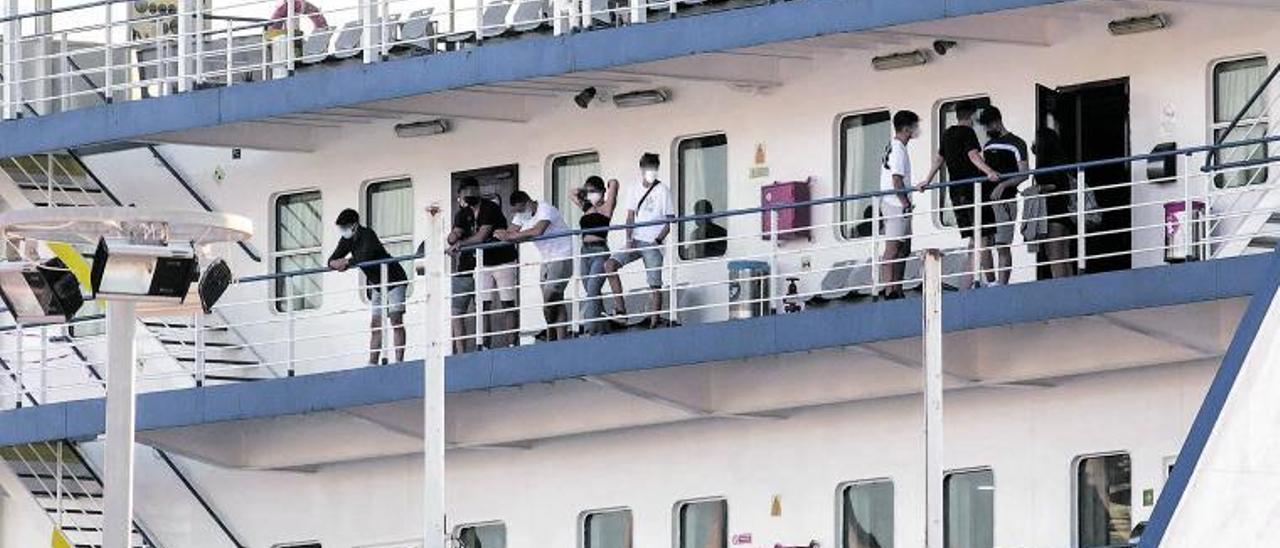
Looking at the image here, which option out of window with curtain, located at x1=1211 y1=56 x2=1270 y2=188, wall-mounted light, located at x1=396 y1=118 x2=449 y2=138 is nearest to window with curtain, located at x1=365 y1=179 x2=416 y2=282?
wall-mounted light, located at x1=396 y1=118 x2=449 y2=138

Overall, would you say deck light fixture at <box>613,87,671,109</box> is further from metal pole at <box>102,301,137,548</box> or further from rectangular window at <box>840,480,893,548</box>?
metal pole at <box>102,301,137,548</box>

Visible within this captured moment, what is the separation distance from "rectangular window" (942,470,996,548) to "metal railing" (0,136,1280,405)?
1435 millimetres

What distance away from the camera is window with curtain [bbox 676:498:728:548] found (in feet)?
101

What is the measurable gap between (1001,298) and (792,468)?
3.04m

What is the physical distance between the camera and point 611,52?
30281 mm

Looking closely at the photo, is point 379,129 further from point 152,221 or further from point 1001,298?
point 152,221

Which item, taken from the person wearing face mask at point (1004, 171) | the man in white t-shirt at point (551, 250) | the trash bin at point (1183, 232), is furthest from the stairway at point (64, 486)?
the trash bin at point (1183, 232)

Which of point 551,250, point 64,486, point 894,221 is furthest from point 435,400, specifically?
point 64,486

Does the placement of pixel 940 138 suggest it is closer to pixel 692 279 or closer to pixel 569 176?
pixel 692 279

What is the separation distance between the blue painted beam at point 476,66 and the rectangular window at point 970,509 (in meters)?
3.24

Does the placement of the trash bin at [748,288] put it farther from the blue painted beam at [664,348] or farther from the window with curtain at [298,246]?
the window with curtain at [298,246]

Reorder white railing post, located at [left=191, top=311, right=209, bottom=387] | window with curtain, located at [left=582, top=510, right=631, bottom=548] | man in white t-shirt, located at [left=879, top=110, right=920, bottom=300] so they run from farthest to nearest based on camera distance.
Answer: white railing post, located at [left=191, top=311, right=209, bottom=387] < window with curtain, located at [left=582, top=510, right=631, bottom=548] < man in white t-shirt, located at [left=879, top=110, right=920, bottom=300]

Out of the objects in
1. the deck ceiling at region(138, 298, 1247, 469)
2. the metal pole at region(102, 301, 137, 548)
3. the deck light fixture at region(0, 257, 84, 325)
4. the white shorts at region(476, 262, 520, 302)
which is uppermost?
the white shorts at region(476, 262, 520, 302)

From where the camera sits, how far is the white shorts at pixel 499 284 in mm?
31047
